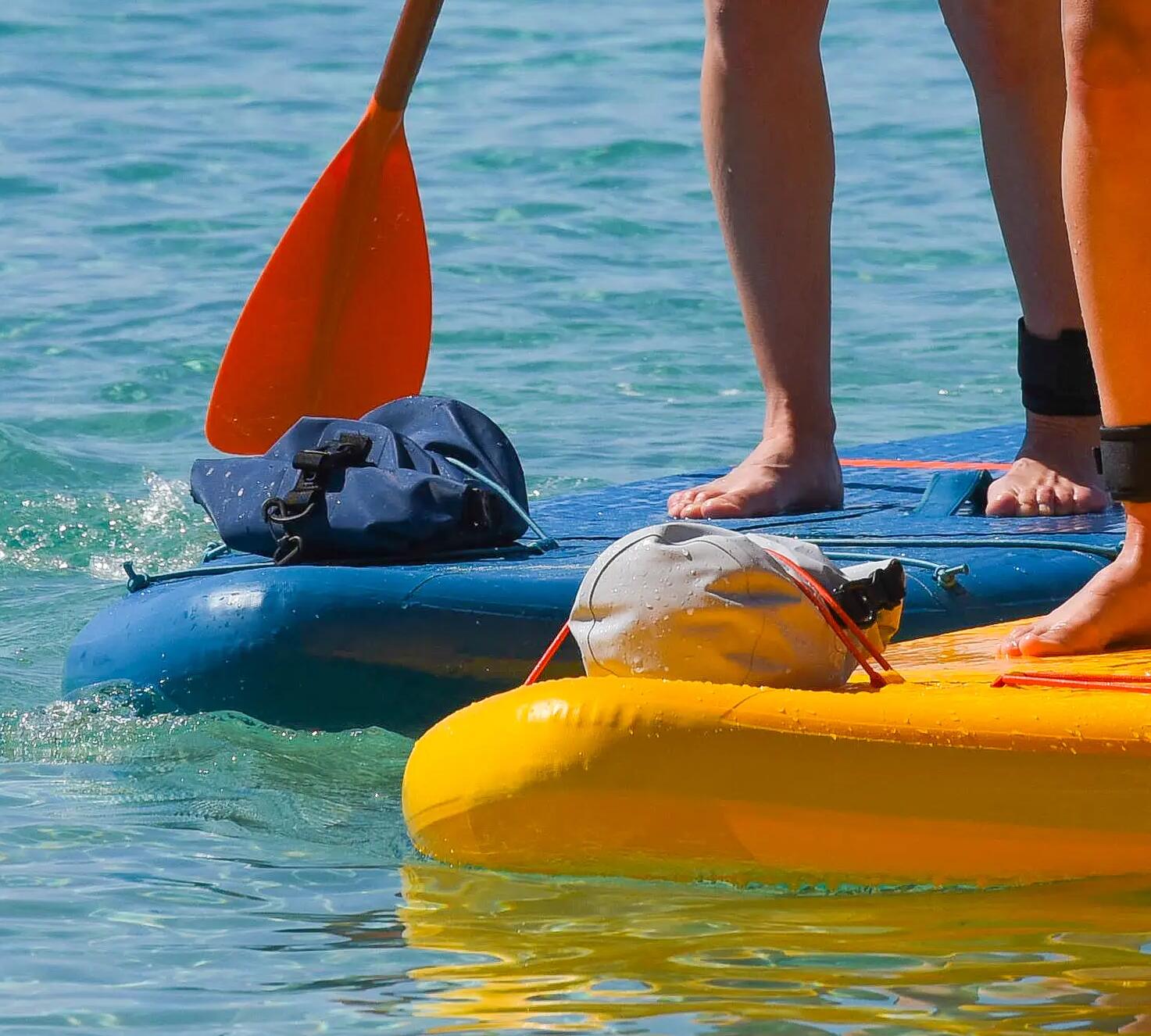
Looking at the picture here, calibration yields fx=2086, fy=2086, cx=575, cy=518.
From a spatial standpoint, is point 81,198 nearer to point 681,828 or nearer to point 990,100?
point 990,100

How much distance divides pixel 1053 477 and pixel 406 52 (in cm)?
128

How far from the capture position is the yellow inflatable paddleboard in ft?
6.54

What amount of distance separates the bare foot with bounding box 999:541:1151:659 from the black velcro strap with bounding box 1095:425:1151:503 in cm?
6

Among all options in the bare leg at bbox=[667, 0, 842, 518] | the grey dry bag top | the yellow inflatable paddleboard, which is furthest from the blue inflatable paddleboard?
the yellow inflatable paddleboard

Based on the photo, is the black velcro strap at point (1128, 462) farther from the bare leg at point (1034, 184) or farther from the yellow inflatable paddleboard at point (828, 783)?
the bare leg at point (1034, 184)

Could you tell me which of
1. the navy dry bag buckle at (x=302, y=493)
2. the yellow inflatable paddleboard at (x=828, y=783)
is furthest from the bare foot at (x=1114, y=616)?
the navy dry bag buckle at (x=302, y=493)

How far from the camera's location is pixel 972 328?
Result: 6.46m

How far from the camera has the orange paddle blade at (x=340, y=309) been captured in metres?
3.47

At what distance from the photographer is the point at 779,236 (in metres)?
3.13

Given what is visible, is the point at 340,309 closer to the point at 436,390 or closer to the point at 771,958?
the point at 771,958

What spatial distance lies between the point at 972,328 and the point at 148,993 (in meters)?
4.95

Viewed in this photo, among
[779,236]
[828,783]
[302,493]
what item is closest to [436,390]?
[779,236]

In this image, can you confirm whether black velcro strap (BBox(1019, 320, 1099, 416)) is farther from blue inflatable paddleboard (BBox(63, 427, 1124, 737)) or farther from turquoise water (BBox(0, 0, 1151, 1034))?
turquoise water (BBox(0, 0, 1151, 1034))

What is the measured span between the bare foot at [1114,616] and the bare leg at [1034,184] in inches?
30.9
